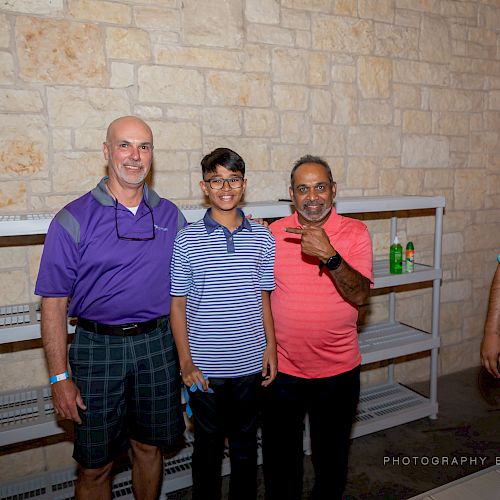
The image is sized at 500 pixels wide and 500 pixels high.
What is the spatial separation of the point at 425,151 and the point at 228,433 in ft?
9.14

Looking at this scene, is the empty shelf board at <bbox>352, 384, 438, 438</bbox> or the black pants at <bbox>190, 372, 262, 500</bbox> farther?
the empty shelf board at <bbox>352, 384, 438, 438</bbox>

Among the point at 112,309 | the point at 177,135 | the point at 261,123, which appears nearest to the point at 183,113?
the point at 177,135

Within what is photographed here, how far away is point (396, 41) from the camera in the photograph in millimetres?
3523

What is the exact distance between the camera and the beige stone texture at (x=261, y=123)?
120 inches

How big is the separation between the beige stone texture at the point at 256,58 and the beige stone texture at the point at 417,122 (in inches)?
49.0

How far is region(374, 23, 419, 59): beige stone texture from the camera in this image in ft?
11.3

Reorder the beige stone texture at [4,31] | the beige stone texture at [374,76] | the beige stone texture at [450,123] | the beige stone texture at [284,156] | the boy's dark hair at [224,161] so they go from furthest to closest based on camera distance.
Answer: the beige stone texture at [450,123] → the beige stone texture at [374,76] → the beige stone texture at [284,156] → the beige stone texture at [4,31] → the boy's dark hair at [224,161]

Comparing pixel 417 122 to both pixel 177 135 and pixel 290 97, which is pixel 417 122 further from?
pixel 177 135

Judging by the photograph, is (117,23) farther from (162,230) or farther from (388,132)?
(388,132)

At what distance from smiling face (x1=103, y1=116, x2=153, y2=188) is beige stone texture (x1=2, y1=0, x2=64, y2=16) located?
995mm

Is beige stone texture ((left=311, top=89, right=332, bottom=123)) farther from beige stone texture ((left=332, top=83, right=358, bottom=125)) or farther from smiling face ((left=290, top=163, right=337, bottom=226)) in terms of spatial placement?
smiling face ((left=290, top=163, right=337, bottom=226))

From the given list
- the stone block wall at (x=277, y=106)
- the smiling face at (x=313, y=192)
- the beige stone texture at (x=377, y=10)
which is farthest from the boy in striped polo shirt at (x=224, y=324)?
the beige stone texture at (x=377, y=10)

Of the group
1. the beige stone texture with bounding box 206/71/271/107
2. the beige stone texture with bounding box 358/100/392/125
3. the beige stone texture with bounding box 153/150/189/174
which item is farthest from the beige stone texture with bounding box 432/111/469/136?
the beige stone texture with bounding box 153/150/189/174

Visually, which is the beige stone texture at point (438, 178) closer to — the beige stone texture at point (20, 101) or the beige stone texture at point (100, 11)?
the beige stone texture at point (100, 11)
